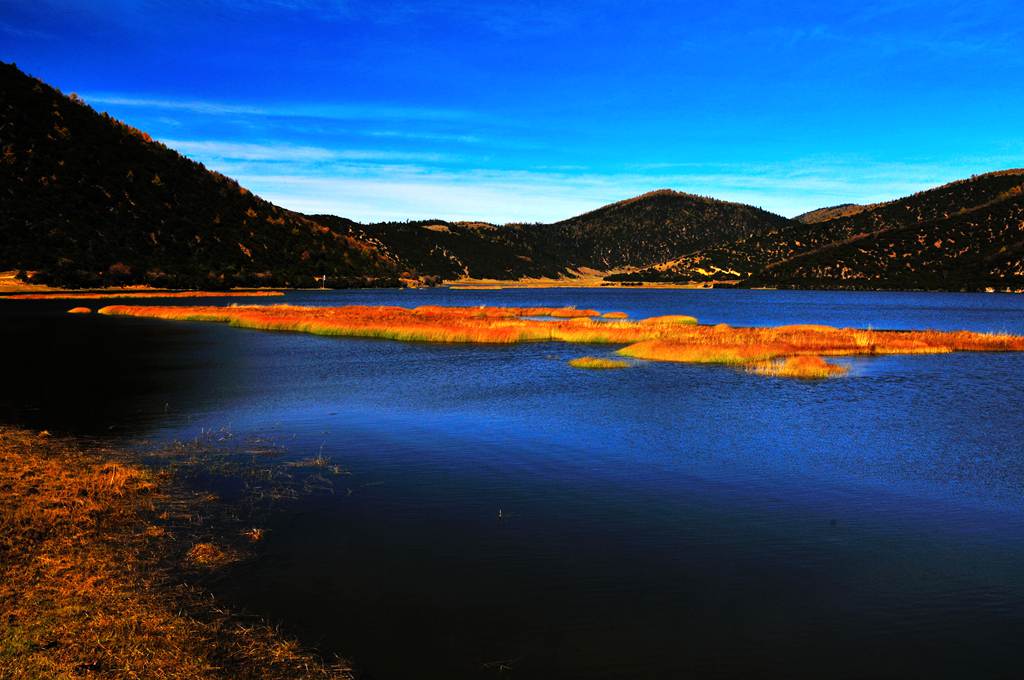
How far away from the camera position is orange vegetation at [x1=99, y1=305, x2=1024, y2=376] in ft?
160

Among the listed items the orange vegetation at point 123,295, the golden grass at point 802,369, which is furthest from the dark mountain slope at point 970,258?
the orange vegetation at point 123,295

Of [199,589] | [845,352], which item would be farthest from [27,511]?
[845,352]

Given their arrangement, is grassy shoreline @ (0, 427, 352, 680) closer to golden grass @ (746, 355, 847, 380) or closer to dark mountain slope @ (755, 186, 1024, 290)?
golden grass @ (746, 355, 847, 380)

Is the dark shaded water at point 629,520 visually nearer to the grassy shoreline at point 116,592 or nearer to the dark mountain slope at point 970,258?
the grassy shoreline at point 116,592

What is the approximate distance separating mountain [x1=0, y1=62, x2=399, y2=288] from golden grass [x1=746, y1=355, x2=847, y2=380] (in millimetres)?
123327

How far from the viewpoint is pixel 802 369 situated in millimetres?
40219

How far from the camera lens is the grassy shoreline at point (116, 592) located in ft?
28.4

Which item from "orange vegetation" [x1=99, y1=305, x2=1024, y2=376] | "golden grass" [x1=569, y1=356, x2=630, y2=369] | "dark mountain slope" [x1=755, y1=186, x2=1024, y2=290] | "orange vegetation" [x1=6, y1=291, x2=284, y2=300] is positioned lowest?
"golden grass" [x1=569, y1=356, x2=630, y2=369]

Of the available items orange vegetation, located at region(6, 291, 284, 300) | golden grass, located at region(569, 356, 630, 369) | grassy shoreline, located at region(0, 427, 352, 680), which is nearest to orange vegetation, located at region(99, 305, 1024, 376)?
golden grass, located at region(569, 356, 630, 369)

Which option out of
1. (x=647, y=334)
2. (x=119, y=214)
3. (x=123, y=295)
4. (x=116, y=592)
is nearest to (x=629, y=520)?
(x=116, y=592)

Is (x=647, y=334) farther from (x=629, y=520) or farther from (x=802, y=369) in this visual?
(x=629, y=520)

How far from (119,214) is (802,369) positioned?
147 m

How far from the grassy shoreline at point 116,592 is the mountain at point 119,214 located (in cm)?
13298

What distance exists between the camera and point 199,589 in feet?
36.3
